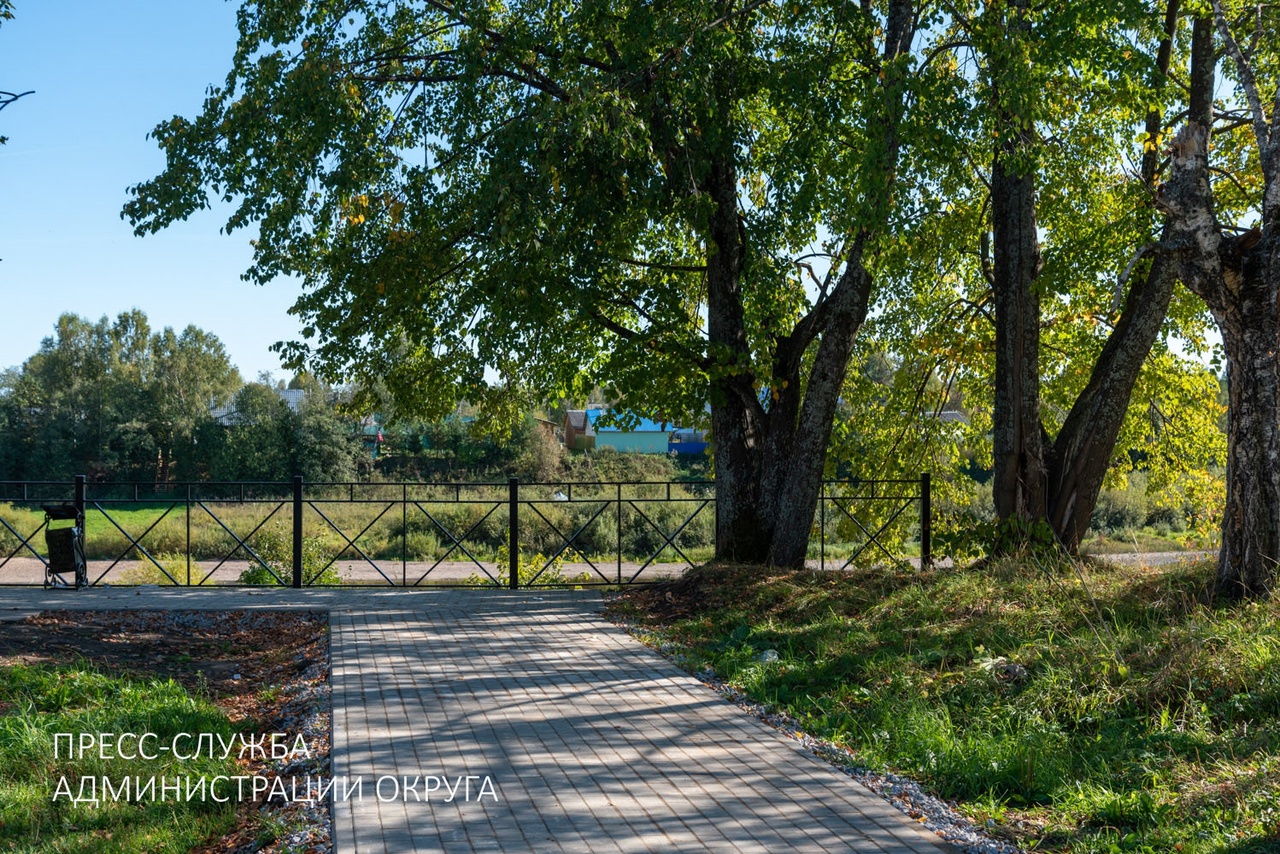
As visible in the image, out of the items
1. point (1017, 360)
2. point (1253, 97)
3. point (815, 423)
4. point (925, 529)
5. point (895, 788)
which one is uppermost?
point (1253, 97)

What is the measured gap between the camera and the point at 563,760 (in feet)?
18.5

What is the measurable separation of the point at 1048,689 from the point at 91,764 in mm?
5618

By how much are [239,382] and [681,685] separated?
190 feet

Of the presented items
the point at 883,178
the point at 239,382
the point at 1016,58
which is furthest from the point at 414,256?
the point at 239,382

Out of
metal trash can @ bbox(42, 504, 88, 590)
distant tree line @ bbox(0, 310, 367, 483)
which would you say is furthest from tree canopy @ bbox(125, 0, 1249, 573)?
distant tree line @ bbox(0, 310, 367, 483)

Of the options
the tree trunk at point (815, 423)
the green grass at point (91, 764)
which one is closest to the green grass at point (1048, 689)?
the tree trunk at point (815, 423)

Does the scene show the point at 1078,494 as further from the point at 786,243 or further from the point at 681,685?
the point at 681,685

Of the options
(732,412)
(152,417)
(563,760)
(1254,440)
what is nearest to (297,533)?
(732,412)

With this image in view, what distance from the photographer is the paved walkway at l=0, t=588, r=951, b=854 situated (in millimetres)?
4531

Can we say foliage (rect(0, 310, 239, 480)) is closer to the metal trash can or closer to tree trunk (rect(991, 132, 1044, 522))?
the metal trash can

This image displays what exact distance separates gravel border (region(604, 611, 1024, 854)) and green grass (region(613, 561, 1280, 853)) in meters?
0.10

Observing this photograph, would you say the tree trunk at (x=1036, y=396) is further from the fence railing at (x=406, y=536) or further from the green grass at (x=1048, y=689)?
the fence railing at (x=406, y=536)

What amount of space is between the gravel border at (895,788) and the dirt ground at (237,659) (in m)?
2.70

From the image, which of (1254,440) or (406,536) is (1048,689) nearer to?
(1254,440)
